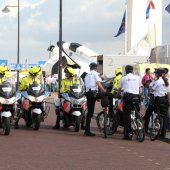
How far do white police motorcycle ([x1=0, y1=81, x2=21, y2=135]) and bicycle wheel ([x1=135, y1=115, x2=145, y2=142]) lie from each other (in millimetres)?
3221

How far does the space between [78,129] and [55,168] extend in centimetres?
653

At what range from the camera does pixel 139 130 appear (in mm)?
14148

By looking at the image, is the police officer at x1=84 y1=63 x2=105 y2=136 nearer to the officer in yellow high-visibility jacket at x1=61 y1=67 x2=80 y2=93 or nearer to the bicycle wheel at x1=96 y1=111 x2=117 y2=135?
the bicycle wheel at x1=96 y1=111 x2=117 y2=135

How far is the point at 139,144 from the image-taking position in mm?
13758

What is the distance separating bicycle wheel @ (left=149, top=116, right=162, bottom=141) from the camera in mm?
14289

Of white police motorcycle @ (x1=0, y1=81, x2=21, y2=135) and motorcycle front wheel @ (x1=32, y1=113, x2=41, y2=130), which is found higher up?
white police motorcycle @ (x1=0, y1=81, x2=21, y2=135)

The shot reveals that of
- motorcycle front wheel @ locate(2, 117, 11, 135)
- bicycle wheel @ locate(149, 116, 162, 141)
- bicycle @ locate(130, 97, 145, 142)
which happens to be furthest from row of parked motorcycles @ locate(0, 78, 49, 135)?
bicycle wheel @ locate(149, 116, 162, 141)

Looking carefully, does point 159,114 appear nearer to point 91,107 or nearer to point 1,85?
point 91,107

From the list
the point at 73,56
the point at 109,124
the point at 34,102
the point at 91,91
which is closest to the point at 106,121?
the point at 109,124

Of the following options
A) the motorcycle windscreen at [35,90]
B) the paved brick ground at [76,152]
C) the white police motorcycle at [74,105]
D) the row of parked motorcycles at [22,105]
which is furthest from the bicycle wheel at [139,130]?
the motorcycle windscreen at [35,90]

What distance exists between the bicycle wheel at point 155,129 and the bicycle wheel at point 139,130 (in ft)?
1.45

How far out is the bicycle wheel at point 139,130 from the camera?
1403 centimetres

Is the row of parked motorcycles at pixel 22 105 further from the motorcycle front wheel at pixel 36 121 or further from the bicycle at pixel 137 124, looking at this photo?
the bicycle at pixel 137 124

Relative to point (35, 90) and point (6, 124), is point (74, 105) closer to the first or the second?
point (35, 90)
